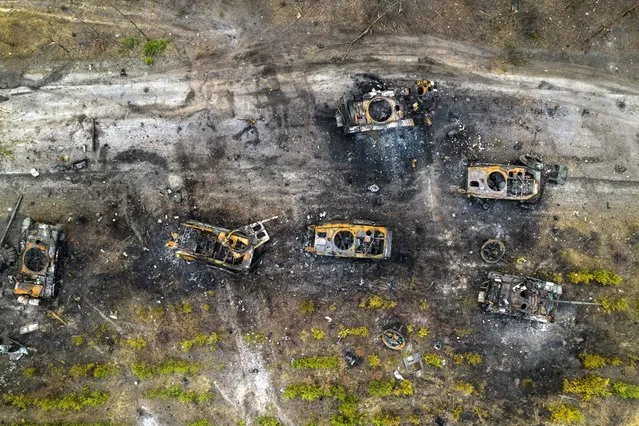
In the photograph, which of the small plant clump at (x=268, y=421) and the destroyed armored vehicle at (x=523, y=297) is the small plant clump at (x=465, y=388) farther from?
the small plant clump at (x=268, y=421)

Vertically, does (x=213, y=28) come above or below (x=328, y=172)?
above

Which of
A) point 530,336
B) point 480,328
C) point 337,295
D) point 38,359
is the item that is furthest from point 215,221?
point 530,336

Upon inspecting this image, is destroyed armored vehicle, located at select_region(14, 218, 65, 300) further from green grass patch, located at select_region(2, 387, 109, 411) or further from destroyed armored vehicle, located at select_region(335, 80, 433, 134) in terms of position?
destroyed armored vehicle, located at select_region(335, 80, 433, 134)

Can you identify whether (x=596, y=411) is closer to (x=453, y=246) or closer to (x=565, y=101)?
(x=453, y=246)

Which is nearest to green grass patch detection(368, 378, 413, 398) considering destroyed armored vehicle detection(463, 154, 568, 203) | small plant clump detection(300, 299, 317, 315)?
small plant clump detection(300, 299, 317, 315)

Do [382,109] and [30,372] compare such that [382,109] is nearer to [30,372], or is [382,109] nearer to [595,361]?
[595,361]

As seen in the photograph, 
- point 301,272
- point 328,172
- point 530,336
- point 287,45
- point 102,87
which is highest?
point 287,45

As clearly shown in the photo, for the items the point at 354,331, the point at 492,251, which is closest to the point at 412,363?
the point at 354,331
